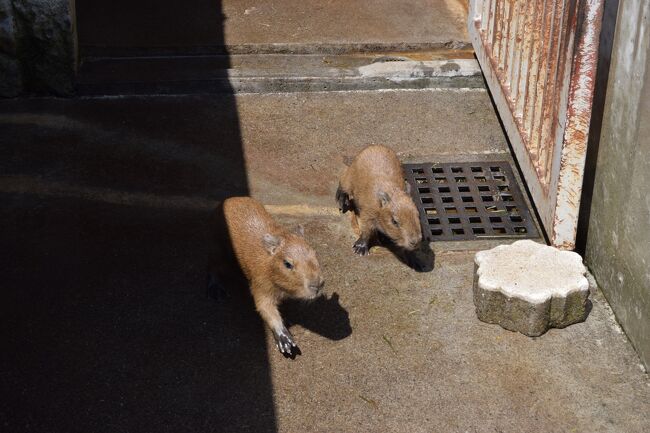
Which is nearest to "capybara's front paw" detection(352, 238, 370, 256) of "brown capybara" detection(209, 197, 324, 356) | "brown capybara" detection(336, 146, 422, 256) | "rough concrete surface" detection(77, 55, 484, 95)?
"brown capybara" detection(336, 146, 422, 256)

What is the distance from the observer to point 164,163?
237 inches

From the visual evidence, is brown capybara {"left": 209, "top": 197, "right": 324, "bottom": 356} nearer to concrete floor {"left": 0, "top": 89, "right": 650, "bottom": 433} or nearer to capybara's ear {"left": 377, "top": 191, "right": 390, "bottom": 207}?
concrete floor {"left": 0, "top": 89, "right": 650, "bottom": 433}

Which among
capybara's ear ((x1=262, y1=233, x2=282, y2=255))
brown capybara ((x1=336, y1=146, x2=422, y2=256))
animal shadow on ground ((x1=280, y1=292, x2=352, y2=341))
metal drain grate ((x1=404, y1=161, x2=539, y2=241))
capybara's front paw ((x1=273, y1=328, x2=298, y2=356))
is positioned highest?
capybara's ear ((x1=262, y1=233, x2=282, y2=255))

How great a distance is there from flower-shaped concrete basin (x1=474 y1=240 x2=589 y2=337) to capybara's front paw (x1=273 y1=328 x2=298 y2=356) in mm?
1026

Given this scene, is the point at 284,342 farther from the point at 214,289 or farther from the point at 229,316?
the point at 214,289

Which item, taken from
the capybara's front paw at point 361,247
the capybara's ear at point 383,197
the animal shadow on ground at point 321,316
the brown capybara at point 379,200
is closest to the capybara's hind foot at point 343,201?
the brown capybara at point 379,200

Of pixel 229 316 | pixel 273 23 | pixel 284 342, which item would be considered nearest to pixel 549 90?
pixel 284 342

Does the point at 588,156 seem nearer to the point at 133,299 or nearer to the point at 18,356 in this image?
the point at 133,299

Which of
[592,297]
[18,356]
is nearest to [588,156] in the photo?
[592,297]

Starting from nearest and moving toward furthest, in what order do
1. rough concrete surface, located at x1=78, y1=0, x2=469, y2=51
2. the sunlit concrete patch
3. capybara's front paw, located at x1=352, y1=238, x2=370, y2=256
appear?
capybara's front paw, located at x1=352, y1=238, x2=370, y2=256 → the sunlit concrete patch → rough concrete surface, located at x1=78, y1=0, x2=469, y2=51

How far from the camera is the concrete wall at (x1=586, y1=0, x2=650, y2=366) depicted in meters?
4.43

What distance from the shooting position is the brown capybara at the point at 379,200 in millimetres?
5098

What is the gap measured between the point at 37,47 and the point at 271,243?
9.72 feet

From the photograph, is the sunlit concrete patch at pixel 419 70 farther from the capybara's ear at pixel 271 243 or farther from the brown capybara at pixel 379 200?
the capybara's ear at pixel 271 243
